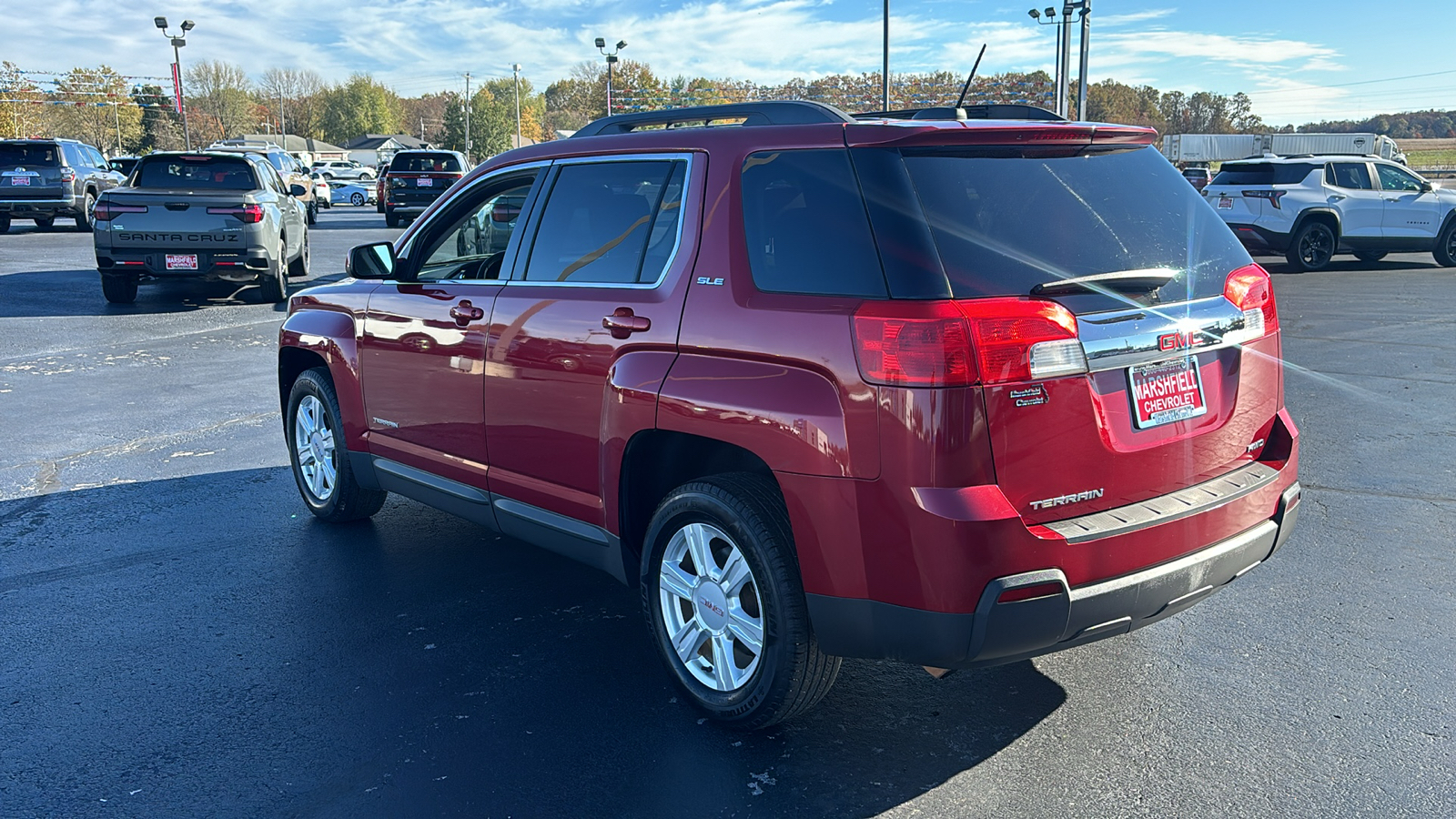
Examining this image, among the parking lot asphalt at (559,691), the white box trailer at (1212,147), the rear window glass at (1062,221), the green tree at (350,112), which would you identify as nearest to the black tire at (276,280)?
the parking lot asphalt at (559,691)

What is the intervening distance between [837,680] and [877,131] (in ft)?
6.07

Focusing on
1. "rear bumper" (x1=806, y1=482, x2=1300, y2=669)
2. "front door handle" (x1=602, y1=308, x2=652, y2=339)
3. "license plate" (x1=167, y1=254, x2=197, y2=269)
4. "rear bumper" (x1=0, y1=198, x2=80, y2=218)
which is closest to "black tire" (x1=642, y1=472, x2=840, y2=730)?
"rear bumper" (x1=806, y1=482, x2=1300, y2=669)

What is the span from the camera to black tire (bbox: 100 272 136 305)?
14195 millimetres

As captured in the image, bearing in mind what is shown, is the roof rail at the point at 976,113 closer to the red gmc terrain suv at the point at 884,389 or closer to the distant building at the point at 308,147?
the red gmc terrain suv at the point at 884,389

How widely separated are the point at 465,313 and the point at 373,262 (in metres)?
0.78

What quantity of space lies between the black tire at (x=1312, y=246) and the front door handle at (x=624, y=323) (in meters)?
18.7

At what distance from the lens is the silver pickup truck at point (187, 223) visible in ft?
43.6

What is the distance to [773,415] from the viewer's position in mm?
3172

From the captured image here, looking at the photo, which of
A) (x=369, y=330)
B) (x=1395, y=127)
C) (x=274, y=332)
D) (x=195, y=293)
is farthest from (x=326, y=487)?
(x=1395, y=127)

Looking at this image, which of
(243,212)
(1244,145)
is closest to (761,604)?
(243,212)

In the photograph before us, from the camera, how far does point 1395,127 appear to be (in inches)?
5778

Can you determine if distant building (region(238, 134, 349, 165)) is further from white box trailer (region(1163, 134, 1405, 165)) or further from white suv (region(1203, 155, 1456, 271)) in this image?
white suv (region(1203, 155, 1456, 271))

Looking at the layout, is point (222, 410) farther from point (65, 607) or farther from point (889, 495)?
point (889, 495)

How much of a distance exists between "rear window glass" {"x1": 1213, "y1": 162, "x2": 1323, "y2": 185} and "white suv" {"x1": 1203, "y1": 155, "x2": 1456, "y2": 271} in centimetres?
2
